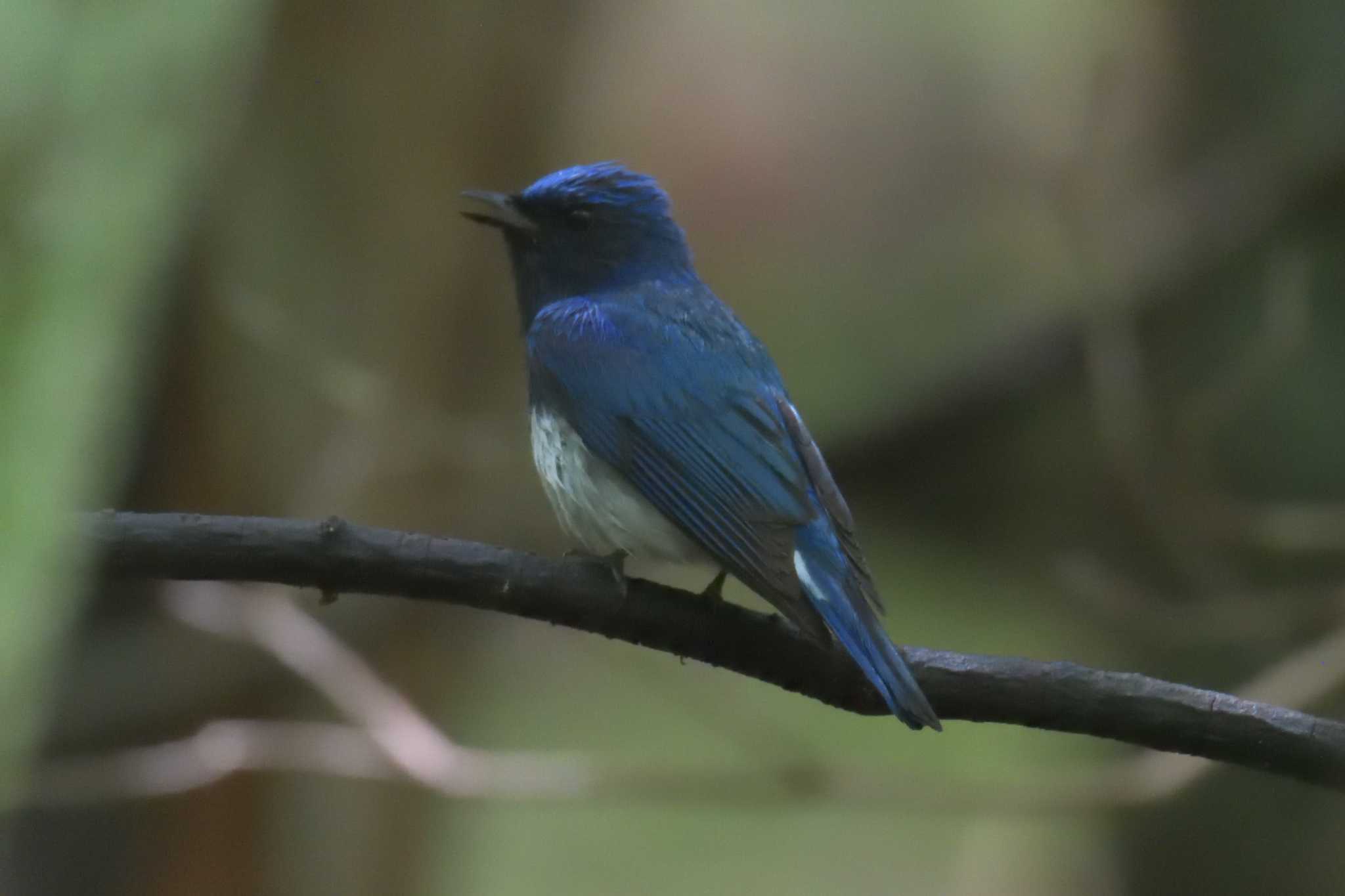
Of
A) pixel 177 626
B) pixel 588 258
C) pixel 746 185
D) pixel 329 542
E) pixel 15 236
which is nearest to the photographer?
pixel 329 542

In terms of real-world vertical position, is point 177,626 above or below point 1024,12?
below

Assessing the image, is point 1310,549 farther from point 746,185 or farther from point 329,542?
point 329,542

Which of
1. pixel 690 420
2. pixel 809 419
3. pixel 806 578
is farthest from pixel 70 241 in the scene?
pixel 809 419

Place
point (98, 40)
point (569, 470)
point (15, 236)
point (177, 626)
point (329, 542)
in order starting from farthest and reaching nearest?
point (177, 626)
point (569, 470)
point (98, 40)
point (15, 236)
point (329, 542)

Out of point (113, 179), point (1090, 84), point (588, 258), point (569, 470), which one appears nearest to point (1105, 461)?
point (1090, 84)

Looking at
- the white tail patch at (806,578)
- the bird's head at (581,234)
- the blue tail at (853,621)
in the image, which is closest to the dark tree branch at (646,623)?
Result: the blue tail at (853,621)

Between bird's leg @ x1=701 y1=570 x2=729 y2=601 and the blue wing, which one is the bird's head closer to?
the blue wing

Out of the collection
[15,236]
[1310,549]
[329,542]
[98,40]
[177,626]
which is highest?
[98,40]
